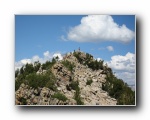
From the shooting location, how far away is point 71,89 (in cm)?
386

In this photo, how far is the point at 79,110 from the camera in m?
3.84

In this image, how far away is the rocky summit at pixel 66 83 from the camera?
381cm

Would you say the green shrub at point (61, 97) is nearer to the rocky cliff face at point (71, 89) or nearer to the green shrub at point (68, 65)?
the rocky cliff face at point (71, 89)

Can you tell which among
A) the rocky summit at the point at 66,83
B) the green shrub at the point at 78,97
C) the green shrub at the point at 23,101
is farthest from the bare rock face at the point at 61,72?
the green shrub at the point at 23,101

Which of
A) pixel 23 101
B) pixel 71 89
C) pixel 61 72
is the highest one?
pixel 61 72

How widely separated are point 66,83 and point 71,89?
8 centimetres

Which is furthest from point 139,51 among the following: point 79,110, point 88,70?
point 79,110

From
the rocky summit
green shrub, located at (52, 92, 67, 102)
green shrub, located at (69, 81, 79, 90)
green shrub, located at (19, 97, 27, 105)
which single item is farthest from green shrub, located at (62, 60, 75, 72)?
green shrub, located at (19, 97, 27, 105)

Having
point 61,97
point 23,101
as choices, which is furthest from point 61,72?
point 23,101

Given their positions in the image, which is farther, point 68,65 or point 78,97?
point 68,65

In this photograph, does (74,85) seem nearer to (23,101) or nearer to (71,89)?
(71,89)

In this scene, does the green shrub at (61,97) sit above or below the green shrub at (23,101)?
above

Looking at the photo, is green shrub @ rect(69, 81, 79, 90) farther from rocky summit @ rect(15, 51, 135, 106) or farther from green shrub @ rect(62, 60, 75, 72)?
green shrub @ rect(62, 60, 75, 72)

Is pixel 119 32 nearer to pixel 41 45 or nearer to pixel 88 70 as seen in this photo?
pixel 88 70
